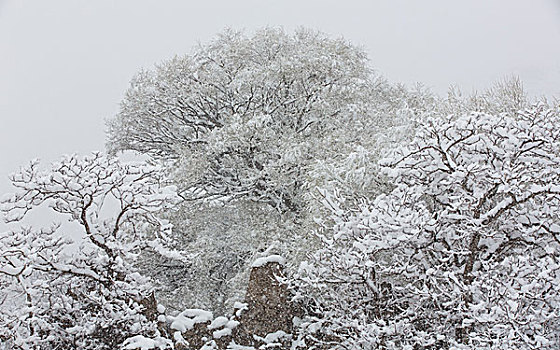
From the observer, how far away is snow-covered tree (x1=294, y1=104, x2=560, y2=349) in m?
3.94

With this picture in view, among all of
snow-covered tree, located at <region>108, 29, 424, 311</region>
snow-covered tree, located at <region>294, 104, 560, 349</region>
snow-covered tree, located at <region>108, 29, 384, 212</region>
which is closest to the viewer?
snow-covered tree, located at <region>294, 104, 560, 349</region>

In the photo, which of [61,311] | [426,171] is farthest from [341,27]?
[61,311]

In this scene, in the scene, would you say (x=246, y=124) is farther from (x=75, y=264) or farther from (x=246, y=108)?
(x=75, y=264)

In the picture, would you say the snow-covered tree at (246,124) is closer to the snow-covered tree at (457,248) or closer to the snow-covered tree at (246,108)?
the snow-covered tree at (246,108)

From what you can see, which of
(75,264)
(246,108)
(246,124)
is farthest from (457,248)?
(246,108)

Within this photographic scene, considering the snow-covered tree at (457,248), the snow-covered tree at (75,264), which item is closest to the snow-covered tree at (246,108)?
the snow-covered tree at (75,264)

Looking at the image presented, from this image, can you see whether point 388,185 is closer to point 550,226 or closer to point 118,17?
point 550,226

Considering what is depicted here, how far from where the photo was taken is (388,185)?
580 centimetres

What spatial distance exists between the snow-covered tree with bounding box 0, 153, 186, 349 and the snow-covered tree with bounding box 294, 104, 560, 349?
64.7 inches

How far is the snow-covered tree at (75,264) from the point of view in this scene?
4.84 m

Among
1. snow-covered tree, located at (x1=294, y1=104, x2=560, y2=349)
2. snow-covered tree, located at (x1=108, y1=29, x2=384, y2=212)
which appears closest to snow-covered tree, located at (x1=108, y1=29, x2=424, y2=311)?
snow-covered tree, located at (x1=108, y1=29, x2=384, y2=212)

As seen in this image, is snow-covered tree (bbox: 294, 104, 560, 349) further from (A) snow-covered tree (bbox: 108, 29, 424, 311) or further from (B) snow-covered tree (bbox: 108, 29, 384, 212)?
(B) snow-covered tree (bbox: 108, 29, 384, 212)

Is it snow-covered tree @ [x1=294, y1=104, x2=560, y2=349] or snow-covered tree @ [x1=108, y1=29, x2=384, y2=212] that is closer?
snow-covered tree @ [x1=294, y1=104, x2=560, y2=349]

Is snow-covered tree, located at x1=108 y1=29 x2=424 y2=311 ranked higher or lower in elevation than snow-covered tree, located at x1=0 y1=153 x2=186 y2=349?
higher
